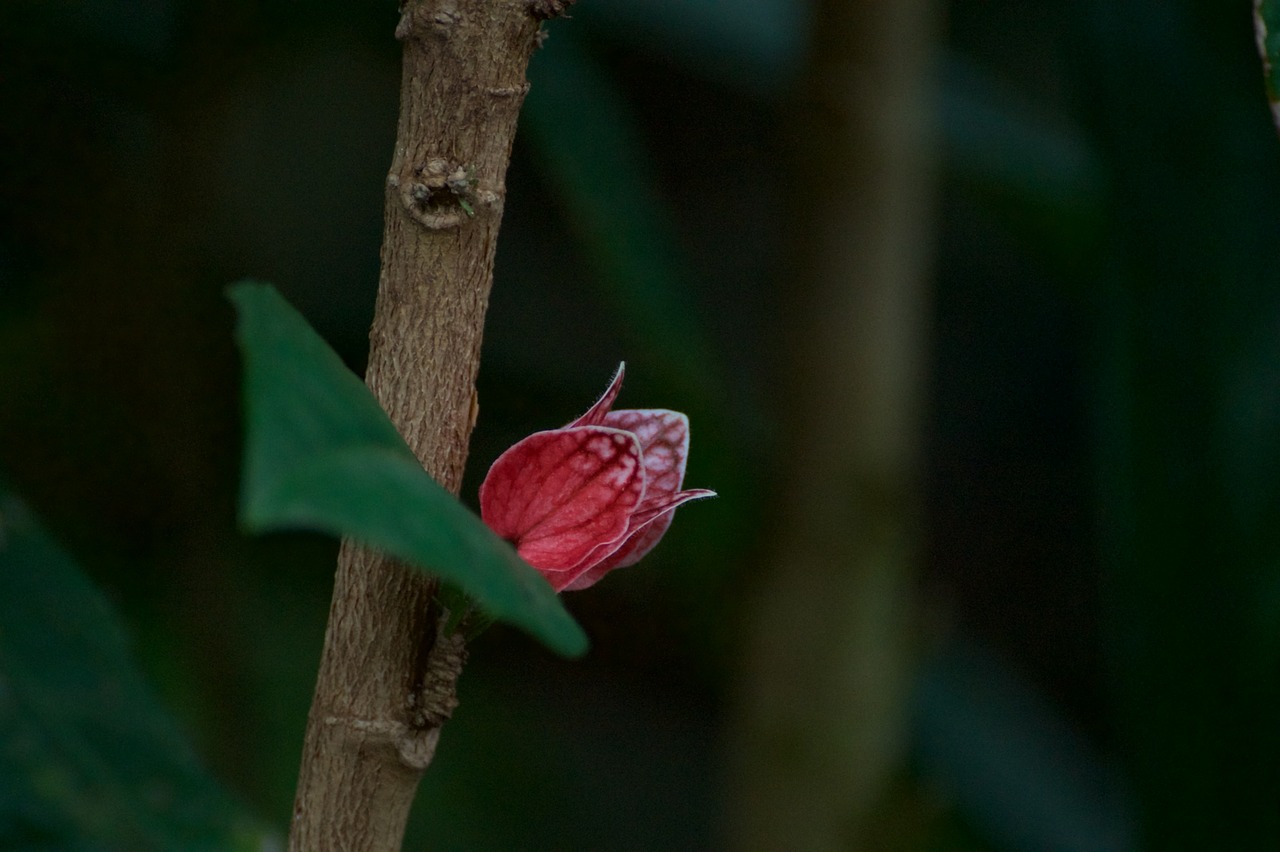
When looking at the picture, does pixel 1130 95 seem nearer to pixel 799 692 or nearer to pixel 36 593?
pixel 799 692

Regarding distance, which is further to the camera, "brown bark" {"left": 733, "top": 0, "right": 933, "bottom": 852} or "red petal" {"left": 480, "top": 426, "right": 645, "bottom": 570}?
"brown bark" {"left": 733, "top": 0, "right": 933, "bottom": 852}

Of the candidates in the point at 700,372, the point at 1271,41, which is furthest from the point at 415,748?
the point at 700,372

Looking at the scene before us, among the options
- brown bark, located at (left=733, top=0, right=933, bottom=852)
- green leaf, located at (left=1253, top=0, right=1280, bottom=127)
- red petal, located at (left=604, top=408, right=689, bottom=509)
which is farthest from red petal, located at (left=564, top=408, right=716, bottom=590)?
brown bark, located at (left=733, top=0, right=933, bottom=852)

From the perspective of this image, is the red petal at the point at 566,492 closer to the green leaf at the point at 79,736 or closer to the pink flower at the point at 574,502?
the pink flower at the point at 574,502

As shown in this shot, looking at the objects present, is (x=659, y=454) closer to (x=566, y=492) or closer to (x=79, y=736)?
(x=566, y=492)

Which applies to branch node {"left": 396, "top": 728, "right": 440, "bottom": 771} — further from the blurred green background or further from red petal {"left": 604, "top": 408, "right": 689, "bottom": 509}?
the blurred green background

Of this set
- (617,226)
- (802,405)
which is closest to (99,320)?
(617,226)
